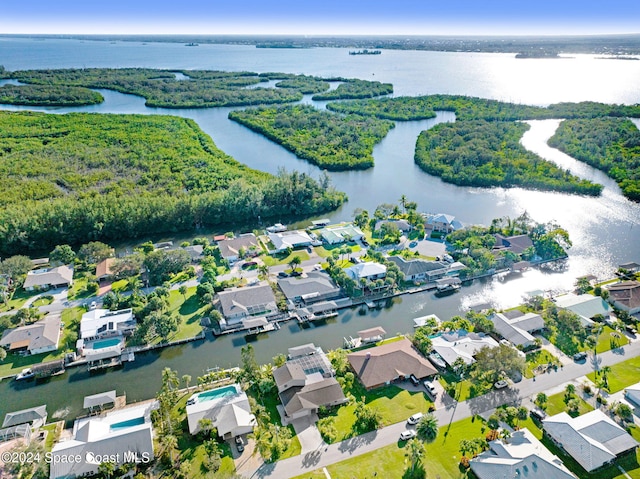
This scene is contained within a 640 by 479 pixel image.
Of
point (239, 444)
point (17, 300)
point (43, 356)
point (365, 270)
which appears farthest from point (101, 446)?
point (365, 270)

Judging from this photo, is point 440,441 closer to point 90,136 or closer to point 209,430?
point 209,430

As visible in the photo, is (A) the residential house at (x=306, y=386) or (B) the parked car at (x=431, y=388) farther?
(B) the parked car at (x=431, y=388)

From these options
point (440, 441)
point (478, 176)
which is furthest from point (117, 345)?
point (478, 176)

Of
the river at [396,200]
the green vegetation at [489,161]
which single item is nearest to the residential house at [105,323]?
the river at [396,200]

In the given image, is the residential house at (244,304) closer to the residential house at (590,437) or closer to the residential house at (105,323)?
the residential house at (105,323)

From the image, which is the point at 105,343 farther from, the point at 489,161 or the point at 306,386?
the point at 489,161

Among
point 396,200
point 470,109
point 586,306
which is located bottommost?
point 586,306

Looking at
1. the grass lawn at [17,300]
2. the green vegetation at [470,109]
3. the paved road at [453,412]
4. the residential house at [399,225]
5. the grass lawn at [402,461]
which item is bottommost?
the grass lawn at [402,461]
